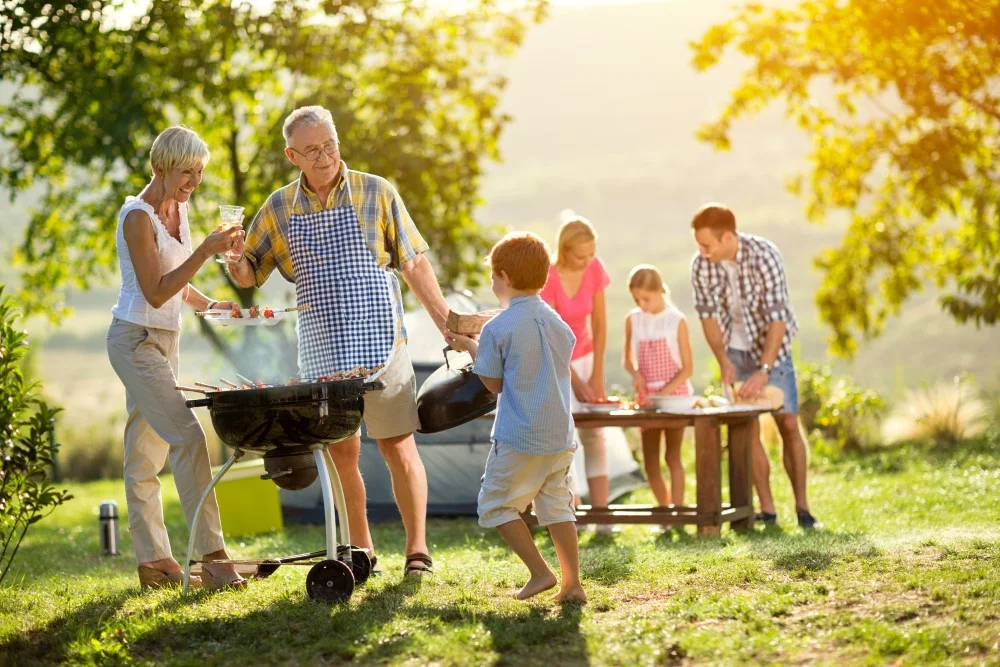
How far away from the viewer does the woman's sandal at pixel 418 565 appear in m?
5.29

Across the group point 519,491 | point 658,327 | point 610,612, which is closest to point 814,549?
point 610,612

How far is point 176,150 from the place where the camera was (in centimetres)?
492

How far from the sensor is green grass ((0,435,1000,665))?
3.85m

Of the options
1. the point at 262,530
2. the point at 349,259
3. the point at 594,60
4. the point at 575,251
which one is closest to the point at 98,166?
the point at 262,530

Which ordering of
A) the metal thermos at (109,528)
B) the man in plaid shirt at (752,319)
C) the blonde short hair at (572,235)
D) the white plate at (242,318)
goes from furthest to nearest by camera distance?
1. the metal thermos at (109,528)
2. the man in plaid shirt at (752,319)
3. the blonde short hair at (572,235)
4. the white plate at (242,318)

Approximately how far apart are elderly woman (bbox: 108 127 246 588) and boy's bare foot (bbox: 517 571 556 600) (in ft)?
4.06

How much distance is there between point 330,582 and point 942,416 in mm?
8231

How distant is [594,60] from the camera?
134 meters

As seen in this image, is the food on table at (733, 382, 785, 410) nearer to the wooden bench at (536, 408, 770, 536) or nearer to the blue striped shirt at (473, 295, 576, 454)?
the wooden bench at (536, 408, 770, 536)

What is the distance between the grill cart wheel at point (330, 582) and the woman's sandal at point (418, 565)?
63 cm

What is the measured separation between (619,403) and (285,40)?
7.92m

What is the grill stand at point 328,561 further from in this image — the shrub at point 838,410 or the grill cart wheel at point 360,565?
the shrub at point 838,410

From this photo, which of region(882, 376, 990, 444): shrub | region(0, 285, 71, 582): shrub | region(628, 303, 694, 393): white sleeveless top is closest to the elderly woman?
region(0, 285, 71, 582): shrub

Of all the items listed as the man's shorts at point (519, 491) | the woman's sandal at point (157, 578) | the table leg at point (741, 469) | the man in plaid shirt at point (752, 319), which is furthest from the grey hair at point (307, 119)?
the table leg at point (741, 469)
